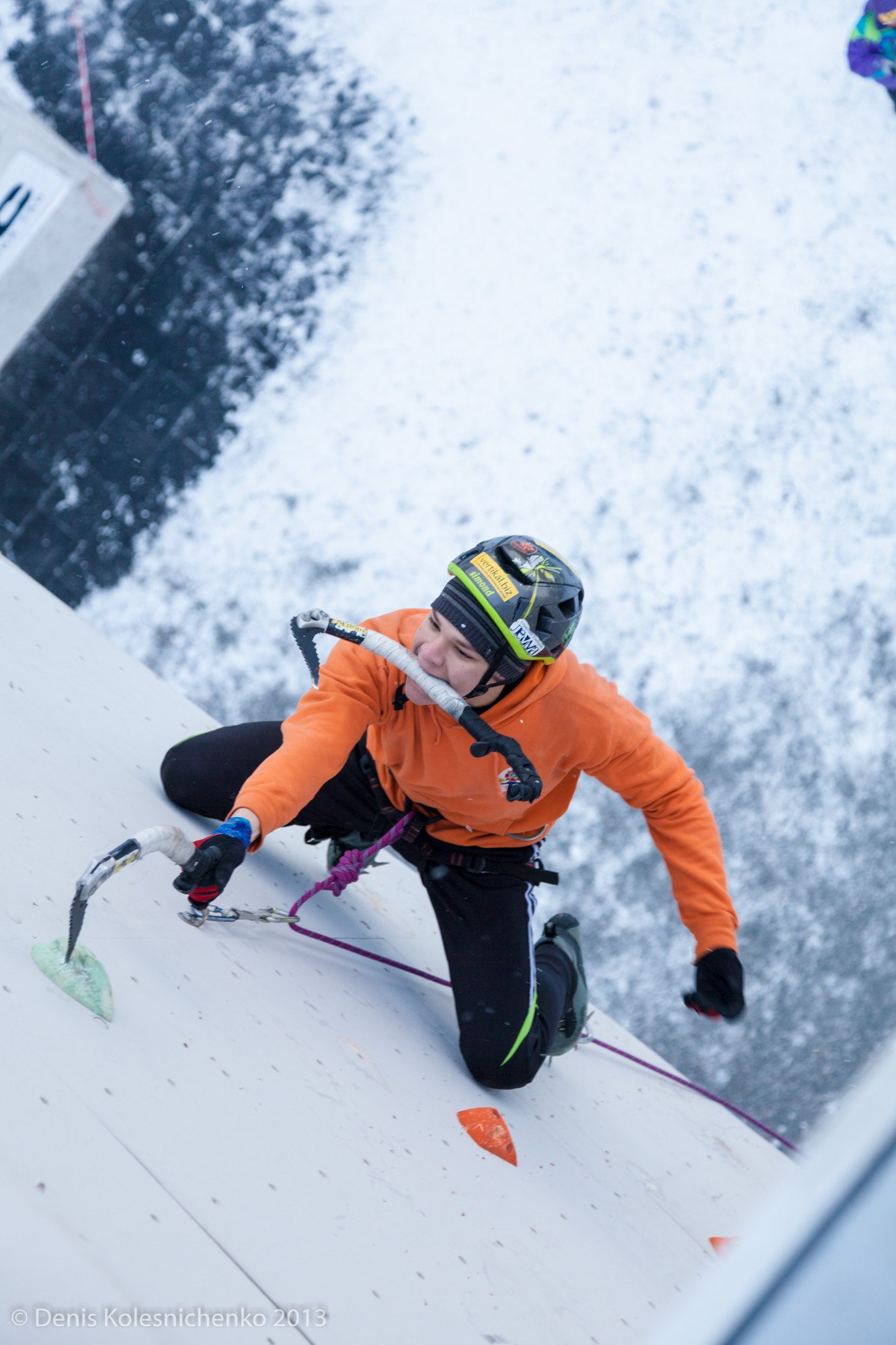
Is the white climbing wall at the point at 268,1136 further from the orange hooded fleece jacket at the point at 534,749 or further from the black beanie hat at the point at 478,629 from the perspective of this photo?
the black beanie hat at the point at 478,629

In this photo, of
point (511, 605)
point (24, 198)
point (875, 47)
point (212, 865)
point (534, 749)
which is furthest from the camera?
point (24, 198)

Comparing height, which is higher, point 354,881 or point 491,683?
point 491,683

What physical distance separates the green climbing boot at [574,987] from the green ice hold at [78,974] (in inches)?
29.9

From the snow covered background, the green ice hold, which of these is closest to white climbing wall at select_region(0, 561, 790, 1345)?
the green ice hold

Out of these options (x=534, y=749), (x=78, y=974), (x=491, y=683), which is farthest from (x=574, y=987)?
(x=78, y=974)

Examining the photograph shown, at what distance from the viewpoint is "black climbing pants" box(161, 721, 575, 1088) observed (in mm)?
1375

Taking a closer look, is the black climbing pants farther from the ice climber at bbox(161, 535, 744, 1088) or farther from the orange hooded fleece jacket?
the orange hooded fleece jacket

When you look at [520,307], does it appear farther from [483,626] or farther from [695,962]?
[695,962]

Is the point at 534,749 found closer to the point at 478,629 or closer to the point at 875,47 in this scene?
the point at 478,629

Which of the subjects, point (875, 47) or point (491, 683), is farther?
point (875, 47)

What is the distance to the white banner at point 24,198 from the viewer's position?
2504 millimetres

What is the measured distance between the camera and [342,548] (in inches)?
102

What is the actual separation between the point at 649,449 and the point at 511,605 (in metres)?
1.46

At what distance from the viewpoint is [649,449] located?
2.51 meters
